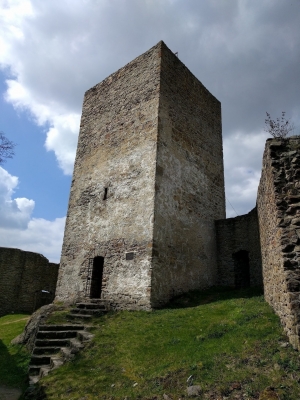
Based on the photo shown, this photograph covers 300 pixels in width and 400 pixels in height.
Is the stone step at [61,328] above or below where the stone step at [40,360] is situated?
above

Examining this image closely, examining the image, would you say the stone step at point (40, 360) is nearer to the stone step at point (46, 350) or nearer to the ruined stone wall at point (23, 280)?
the stone step at point (46, 350)

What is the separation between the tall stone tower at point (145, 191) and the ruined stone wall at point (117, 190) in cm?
4

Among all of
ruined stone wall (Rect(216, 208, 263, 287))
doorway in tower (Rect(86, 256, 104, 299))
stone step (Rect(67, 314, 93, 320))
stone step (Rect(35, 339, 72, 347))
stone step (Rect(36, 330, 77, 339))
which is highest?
ruined stone wall (Rect(216, 208, 263, 287))

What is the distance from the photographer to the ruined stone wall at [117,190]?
35.9 ft

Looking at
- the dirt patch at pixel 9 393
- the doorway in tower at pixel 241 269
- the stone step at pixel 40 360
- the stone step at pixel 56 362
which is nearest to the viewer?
the dirt patch at pixel 9 393

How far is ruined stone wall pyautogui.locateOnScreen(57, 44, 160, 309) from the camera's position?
10.9 m

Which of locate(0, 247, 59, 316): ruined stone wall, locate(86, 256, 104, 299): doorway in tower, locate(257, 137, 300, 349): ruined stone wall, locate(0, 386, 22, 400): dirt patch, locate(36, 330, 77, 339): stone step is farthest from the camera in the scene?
locate(0, 247, 59, 316): ruined stone wall

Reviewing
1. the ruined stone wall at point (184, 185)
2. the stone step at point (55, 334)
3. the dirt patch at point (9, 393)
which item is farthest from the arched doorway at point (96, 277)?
the dirt patch at point (9, 393)

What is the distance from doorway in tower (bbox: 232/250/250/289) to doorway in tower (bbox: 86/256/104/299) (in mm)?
5975

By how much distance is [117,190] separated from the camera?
1267cm

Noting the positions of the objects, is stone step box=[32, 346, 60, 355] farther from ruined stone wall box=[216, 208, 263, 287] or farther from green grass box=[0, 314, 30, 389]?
ruined stone wall box=[216, 208, 263, 287]

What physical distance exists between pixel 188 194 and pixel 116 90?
261 inches

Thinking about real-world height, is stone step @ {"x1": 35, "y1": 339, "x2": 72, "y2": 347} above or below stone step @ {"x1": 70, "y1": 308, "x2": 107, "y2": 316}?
below

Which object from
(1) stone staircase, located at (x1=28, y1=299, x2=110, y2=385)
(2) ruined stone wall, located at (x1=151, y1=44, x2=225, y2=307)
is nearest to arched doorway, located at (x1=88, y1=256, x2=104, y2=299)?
(1) stone staircase, located at (x1=28, y1=299, x2=110, y2=385)
